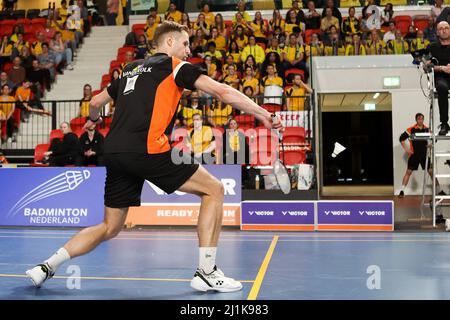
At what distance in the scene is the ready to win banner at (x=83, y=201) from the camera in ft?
30.0

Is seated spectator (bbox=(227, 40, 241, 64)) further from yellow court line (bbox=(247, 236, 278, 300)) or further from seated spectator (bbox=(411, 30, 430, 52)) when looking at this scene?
yellow court line (bbox=(247, 236, 278, 300))

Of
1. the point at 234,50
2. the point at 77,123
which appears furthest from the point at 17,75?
the point at 234,50

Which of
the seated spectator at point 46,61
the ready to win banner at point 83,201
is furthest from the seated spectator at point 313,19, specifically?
the ready to win banner at point 83,201

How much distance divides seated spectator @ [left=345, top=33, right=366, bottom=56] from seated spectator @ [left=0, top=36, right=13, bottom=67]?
9332mm

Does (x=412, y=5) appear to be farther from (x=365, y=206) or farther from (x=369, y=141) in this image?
(x=365, y=206)

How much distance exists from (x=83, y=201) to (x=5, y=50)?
9.38 meters

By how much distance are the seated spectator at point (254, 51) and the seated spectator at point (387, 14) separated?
11.8ft

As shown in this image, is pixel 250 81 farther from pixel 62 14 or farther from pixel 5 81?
pixel 62 14

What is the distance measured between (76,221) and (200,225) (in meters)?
5.32

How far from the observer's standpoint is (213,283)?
4.24 m

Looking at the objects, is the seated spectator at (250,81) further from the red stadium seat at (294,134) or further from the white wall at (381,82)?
the white wall at (381,82)

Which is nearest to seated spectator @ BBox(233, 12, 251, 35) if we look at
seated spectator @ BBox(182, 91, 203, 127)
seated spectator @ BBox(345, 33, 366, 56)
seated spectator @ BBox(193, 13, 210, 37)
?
seated spectator @ BBox(193, 13, 210, 37)

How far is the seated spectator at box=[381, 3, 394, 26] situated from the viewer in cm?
1531
